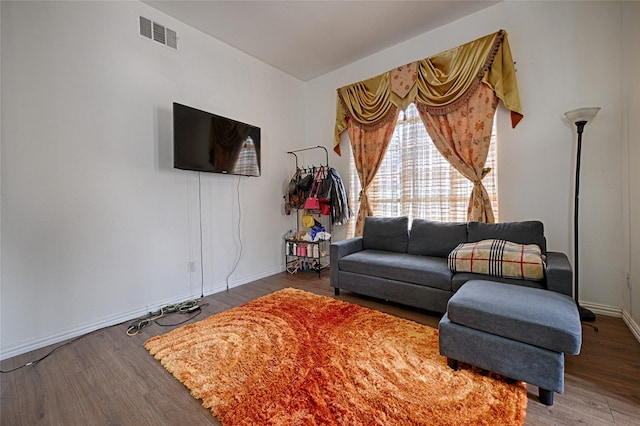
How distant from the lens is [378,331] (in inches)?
82.1

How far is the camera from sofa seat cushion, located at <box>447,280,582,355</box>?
4.21 ft

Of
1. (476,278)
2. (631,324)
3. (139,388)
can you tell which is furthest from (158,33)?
(631,324)

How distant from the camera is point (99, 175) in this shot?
229 cm

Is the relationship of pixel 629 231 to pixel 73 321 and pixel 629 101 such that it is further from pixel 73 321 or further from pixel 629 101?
pixel 73 321

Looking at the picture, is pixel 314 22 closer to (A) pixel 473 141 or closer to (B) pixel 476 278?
(A) pixel 473 141

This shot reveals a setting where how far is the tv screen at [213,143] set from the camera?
2.64 m

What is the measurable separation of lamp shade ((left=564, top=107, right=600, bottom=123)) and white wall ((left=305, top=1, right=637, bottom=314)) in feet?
0.85

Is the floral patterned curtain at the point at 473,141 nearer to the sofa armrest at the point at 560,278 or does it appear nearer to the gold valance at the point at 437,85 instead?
the gold valance at the point at 437,85

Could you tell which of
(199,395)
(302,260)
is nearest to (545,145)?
(302,260)

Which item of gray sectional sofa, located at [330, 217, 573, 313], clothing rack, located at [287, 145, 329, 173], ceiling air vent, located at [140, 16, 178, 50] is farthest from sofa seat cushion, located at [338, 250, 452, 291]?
ceiling air vent, located at [140, 16, 178, 50]

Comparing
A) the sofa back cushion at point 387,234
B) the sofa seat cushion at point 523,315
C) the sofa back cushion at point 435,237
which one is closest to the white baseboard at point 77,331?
the sofa back cushion at point 387,234

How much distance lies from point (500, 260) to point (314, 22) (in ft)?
9.98

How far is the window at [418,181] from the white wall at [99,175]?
6.71 ft

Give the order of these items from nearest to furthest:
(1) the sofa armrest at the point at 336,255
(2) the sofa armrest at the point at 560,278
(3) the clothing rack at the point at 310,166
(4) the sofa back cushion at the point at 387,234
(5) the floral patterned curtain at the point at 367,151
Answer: (2) the sofa armrest at the point at 560,278 < (1) the sofa armrest at the point at 336,255 < (4) the sofa back cushion at the point at 387,234 < (5) the floral patterned curtain at the point at 367,151 < (3) the clothing rack at the point at 310,166
